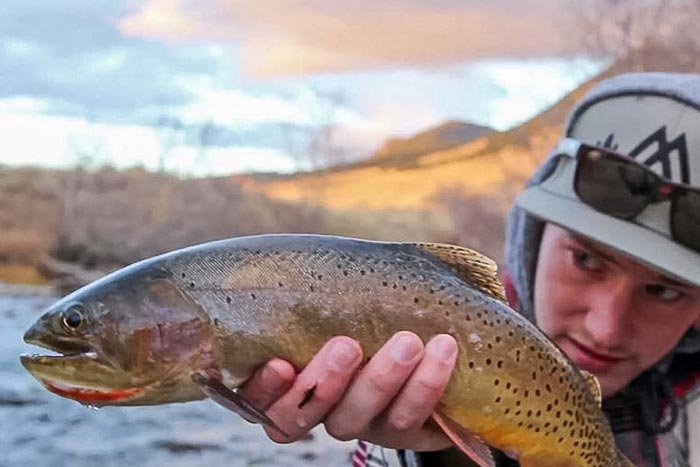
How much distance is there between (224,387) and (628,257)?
109 cm

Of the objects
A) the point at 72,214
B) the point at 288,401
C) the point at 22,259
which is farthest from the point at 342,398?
the point at 72,214

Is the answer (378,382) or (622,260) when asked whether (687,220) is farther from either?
(378,382)

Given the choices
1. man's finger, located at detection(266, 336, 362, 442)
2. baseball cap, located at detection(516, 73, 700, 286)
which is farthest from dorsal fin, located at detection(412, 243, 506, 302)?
baseball cap, located at detection(516, 73, 700, 286)

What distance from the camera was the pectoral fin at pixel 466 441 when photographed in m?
1.72

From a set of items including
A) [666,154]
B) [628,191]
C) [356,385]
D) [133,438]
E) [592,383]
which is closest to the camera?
[356,385]

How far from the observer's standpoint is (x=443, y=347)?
1.66m

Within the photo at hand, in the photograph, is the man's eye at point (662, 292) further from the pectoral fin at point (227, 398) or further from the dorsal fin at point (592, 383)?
the pectoral fin at point (227, 398)

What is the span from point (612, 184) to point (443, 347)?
3.08 ft

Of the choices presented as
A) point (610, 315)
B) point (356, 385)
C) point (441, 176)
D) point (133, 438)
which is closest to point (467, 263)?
point (356, 385)

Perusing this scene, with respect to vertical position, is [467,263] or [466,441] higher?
[467,263]

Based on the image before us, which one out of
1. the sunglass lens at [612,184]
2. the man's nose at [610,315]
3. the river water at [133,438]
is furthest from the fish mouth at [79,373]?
the river water at [133,438]

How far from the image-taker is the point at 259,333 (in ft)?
5.34

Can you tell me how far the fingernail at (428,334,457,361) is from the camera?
5.44ft

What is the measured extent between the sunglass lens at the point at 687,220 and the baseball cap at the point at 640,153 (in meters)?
0.02
